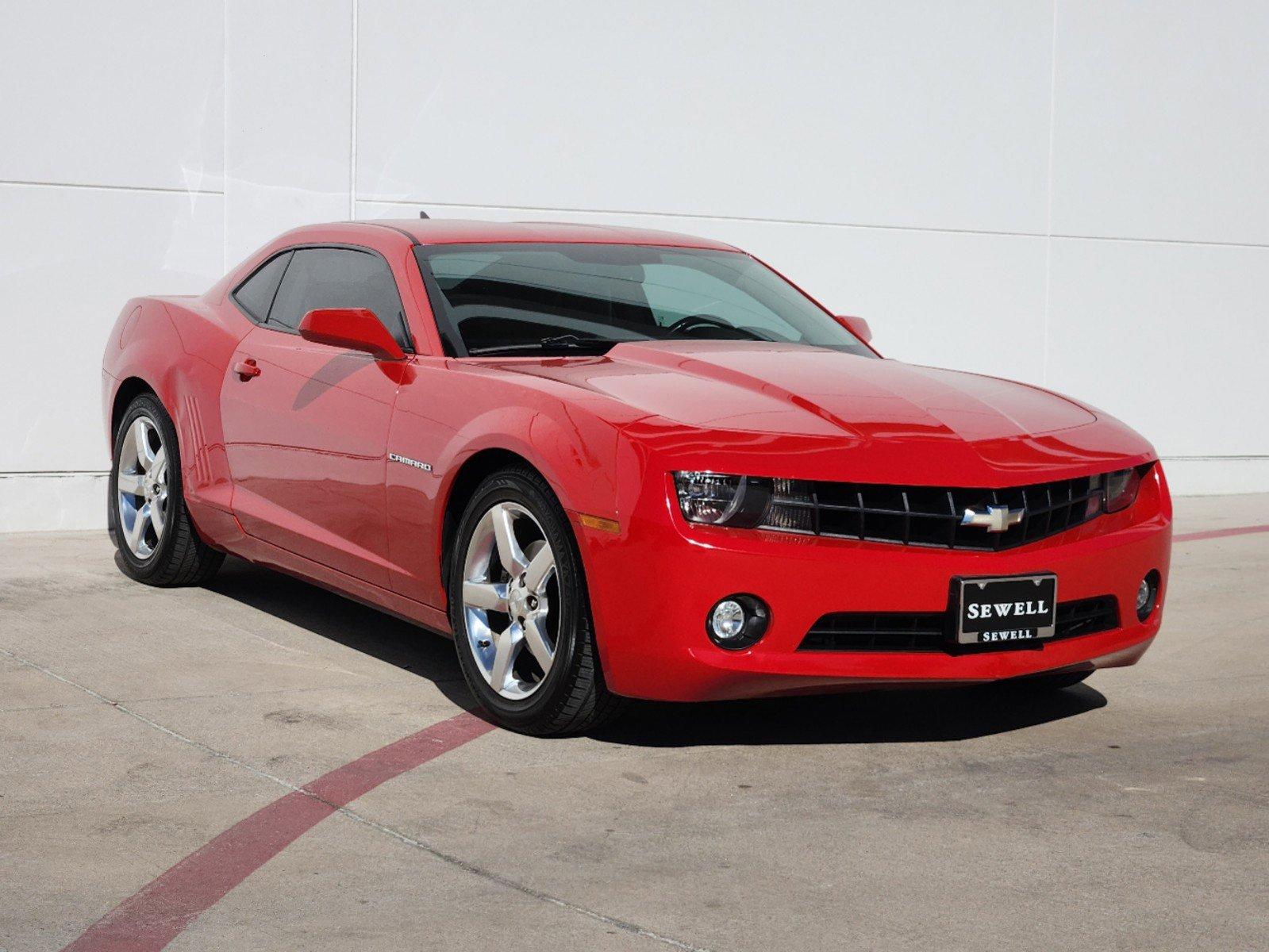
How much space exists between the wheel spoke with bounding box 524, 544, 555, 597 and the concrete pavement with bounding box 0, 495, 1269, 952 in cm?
46

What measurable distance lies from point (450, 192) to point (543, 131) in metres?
0.66

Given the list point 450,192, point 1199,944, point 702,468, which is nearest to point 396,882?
point 702,468

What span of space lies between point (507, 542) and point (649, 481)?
65 centimetres

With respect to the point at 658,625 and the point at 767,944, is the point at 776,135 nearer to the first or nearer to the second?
the point at 658,625

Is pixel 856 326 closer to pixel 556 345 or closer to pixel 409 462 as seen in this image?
pixel 556 345

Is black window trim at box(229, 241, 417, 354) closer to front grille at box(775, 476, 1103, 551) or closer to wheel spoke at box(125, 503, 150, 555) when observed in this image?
wheel spoke at box(125, 503, 150, 555)

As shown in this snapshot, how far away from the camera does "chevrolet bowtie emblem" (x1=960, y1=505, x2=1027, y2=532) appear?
4504 millimetres

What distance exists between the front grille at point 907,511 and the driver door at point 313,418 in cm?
155

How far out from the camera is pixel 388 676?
5.65m

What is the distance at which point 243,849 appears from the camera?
384 centimetres

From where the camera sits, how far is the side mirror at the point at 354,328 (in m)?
5.38

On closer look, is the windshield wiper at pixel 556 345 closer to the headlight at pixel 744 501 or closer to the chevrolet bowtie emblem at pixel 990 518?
the headlight at pixel 744 501

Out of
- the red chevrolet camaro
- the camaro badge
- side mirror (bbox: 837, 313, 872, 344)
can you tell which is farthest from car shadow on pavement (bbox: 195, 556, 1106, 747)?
side mirror (bbox: 837, 313, 872, 344)

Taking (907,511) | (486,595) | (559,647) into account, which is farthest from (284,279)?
(907,511)
